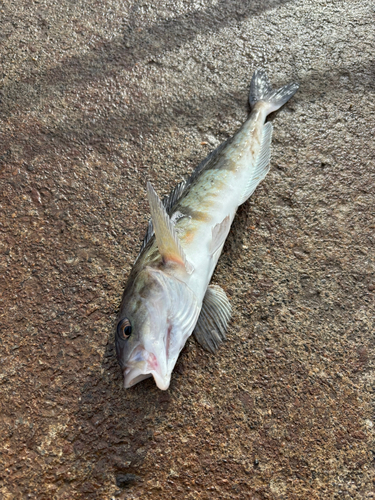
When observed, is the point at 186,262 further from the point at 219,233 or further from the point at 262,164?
the point at 262,164

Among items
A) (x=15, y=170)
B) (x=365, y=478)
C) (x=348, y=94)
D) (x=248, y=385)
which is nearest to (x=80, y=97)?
(x=15, y=170)

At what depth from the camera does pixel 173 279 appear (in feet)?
7.88

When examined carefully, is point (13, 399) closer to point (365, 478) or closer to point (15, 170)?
point (15, 170)

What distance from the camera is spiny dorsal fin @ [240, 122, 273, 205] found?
3012mm

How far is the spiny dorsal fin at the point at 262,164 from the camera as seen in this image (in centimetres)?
301

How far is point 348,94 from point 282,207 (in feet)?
4.18

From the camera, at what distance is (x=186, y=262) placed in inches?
97.2

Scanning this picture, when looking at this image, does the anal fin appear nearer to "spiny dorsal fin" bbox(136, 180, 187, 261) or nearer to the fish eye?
"spiny dorsal fin" bbox(136, 180, 187, 261)

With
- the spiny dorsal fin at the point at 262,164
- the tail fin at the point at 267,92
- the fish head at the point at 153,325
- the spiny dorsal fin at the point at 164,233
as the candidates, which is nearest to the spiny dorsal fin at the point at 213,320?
the fish head at the point at 153,325

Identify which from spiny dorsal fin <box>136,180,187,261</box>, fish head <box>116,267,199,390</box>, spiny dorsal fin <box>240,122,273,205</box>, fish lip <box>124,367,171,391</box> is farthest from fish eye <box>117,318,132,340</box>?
spiny dorsal fin <box>240,122,273,205</box>

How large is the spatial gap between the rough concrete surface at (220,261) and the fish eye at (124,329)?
37 cm

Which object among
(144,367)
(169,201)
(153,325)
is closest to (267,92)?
(169,201)

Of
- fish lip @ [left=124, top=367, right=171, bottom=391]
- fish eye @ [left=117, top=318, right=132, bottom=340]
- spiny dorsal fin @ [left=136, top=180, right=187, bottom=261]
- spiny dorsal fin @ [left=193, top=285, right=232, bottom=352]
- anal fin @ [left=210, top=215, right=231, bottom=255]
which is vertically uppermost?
spiny dorsal fin @ [left=136, top=180, right=187, bottom=261]

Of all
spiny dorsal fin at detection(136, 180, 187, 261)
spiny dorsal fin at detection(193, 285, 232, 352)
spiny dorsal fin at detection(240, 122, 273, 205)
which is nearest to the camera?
spiny dorsal fin at detection(193, 285, 232, 352)
